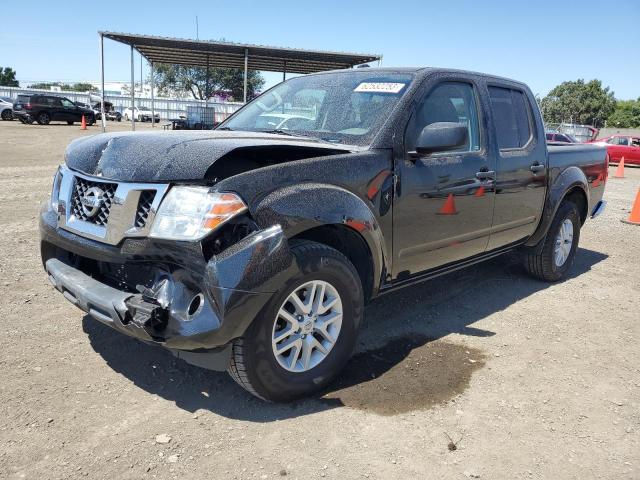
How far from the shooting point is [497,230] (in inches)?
179

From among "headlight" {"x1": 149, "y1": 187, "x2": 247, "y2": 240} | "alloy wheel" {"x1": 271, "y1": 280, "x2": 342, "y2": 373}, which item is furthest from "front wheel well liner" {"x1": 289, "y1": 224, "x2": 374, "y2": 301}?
"headlight" {"x1": 149, "y1": 187, "x2": 247, "y2": 240}

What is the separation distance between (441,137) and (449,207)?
0.65 m

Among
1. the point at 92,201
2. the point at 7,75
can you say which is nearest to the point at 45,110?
the point at 92,201

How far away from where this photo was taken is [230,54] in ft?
78.1

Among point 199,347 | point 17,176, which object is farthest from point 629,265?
point 17,176

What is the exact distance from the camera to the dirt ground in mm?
2533

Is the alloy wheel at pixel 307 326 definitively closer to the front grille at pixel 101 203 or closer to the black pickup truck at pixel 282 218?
the black pickup truck at pixel 282 218

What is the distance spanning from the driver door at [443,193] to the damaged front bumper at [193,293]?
116 cm

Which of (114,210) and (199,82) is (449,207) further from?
(199,82)

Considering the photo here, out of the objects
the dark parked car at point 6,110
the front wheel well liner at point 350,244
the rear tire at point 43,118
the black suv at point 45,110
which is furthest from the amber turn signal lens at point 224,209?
the dark parked car at point 6,110

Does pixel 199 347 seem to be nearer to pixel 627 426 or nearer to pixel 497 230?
pixel 627 426

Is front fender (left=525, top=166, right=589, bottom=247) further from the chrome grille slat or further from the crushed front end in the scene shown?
the chrome grille slat

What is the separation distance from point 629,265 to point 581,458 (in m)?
4.73

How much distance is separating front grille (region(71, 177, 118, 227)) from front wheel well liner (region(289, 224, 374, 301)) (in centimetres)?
101
